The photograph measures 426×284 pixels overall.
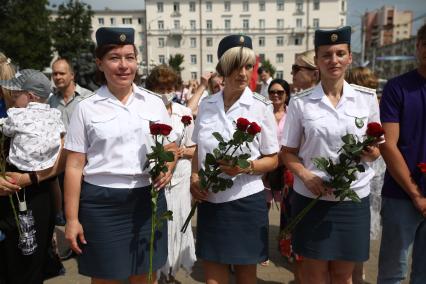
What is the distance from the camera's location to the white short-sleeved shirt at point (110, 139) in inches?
92.4

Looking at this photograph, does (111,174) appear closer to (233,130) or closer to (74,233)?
(74,233)

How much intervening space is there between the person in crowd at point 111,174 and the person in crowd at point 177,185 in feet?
4.49

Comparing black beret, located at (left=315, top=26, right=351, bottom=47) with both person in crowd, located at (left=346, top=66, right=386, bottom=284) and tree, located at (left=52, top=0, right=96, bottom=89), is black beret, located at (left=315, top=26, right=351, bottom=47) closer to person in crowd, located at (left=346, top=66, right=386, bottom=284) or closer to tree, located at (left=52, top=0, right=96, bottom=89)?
person in crowd, located at (left=346, top=66, right=386, bottom=284)

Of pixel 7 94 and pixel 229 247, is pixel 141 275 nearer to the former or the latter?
pixel 229 247

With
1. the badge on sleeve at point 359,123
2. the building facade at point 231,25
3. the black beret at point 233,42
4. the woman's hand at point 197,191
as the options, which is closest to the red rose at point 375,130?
the badge on sleeve at point 359,123

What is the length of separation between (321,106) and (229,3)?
3192 inches

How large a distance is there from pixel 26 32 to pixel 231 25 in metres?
52.4

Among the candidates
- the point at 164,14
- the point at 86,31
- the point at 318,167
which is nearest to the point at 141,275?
the point at 318,167

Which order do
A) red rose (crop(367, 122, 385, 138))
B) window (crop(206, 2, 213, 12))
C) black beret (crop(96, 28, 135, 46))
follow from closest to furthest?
red rose (crop(367, 122, 385, 138)) < black beret (crop(96, 28, 135, 46)) < window (crop(206, 2, 213, 12))

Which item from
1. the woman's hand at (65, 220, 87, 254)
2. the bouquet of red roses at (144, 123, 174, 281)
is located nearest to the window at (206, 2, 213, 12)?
the bouquet of red roses at (144, 123, 174, 281)

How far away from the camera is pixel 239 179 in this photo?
2.66 meters

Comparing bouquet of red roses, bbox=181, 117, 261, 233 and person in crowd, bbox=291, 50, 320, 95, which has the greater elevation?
person in crowd, bbox=291, 50, 320, 95

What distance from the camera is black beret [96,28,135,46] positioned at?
2.33m

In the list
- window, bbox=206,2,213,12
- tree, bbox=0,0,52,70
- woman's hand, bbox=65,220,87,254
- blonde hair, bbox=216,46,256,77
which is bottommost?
woman's hand, bbox=65,220,87,254
